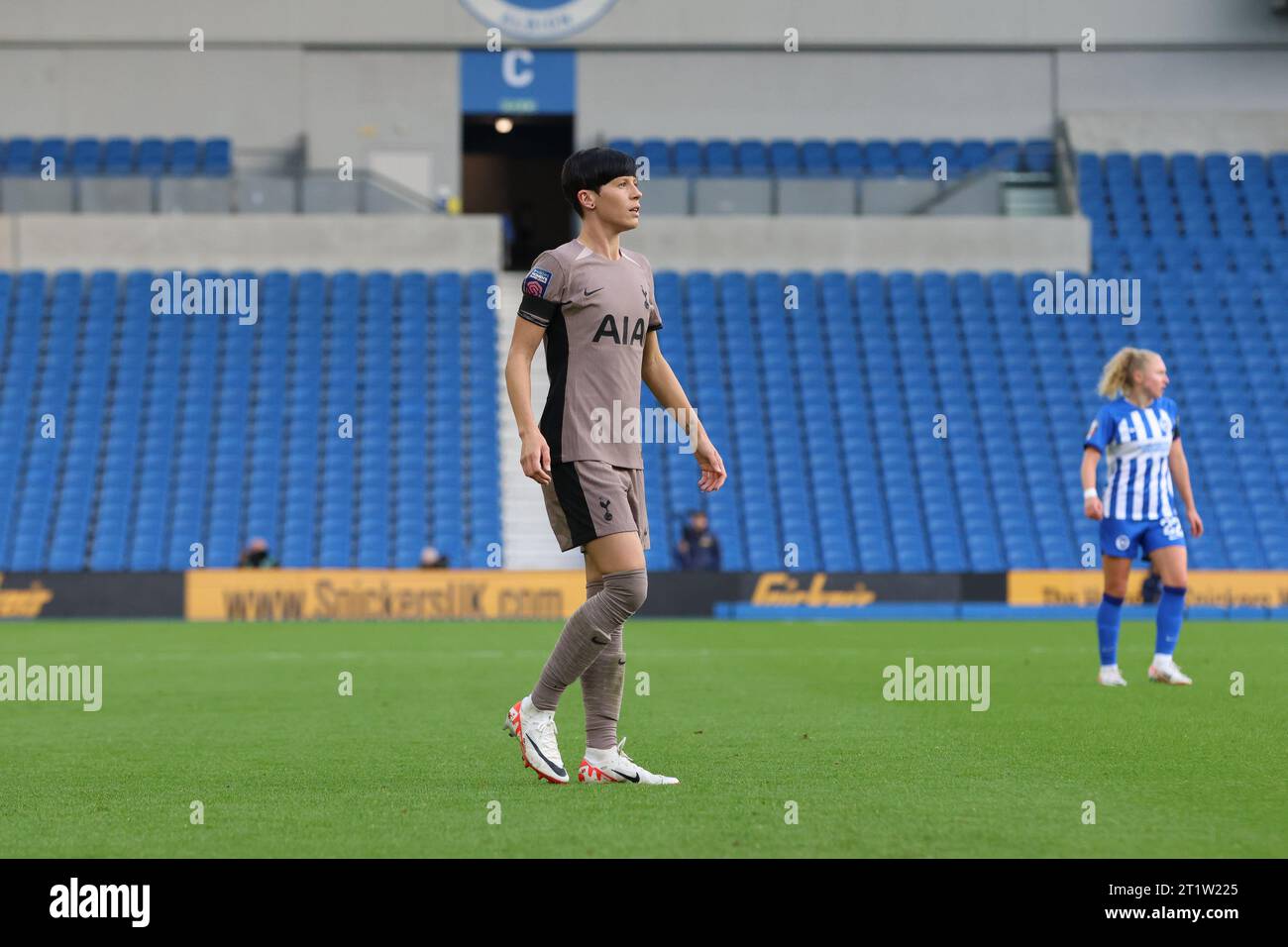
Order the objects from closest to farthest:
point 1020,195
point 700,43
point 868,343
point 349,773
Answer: point 349,773 < point 868,343 < point 1020,195 < point 700,43

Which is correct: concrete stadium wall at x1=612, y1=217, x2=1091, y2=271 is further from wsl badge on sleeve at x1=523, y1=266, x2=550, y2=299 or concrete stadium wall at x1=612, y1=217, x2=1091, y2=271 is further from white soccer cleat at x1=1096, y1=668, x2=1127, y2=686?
wsl badge on sleeve at x1=523, y1=266, x2=550, y2=299

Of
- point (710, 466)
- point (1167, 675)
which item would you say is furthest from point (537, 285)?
point (1167, 675)

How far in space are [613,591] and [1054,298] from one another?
23616 mm

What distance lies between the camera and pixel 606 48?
106 feet

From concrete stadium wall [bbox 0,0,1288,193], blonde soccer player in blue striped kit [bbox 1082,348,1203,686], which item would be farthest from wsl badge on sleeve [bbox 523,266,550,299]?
concrete stadium wall [bbox 0,0,1288,193]

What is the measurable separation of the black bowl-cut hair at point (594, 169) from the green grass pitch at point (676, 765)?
2225 mm

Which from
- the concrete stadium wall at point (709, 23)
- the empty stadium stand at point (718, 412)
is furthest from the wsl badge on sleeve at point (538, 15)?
the empty stadium stand at point (718, 412)

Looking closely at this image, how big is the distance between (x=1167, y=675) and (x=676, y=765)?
4983 millimetres

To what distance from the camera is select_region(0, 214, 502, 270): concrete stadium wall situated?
93.1 feet

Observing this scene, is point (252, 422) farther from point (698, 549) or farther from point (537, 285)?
point (537, 285)

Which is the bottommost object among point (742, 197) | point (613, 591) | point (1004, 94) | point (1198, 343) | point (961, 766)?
point (961, 766)

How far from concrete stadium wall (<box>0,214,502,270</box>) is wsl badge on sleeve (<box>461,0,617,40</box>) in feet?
16.9
